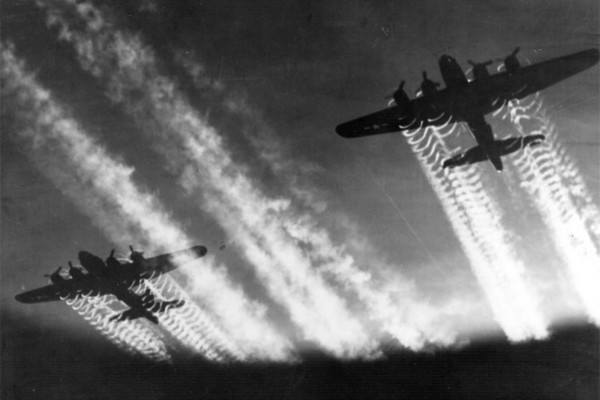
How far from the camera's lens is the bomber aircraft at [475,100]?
17.3m

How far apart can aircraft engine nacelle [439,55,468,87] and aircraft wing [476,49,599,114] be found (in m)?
0.43

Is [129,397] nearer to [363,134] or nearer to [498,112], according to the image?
[363,134]

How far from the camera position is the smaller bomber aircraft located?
71.2 feet

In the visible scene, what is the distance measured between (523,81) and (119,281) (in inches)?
691

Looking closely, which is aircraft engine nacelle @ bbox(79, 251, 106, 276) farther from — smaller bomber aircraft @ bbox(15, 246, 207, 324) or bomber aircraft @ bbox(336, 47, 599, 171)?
bomber aircraft @ bbox(336, 47, 599, 171)

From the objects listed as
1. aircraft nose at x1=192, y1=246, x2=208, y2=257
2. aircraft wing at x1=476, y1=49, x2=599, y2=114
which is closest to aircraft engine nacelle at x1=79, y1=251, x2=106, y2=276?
aircraft nose at x1=192, y1=246, x2=208, y2=257

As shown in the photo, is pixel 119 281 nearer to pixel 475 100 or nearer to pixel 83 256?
pixel 83 256

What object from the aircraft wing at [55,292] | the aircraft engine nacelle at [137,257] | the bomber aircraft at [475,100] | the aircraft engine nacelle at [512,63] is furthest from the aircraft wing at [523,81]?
the aircraft wing at [55,292]

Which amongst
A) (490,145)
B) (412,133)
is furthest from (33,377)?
(490,145)

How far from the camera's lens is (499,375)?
2188 centimetres

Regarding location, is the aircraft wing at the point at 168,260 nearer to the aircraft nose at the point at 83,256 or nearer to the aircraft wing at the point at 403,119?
the aircraft nose at the point at 83,256

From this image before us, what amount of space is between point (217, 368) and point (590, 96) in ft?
60.0

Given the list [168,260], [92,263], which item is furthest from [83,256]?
[168,260]

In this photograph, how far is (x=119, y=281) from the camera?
74.6 feet
